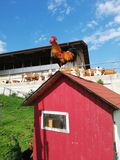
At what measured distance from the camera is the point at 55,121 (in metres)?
12.1

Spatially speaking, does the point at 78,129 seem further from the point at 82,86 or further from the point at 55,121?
the point at 82,86

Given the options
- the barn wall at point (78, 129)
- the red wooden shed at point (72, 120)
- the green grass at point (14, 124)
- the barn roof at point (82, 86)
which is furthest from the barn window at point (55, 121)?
the green grass at point (14, 124)

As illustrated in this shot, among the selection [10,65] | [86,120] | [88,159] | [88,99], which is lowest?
[88,159]

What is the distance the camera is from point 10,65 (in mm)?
35562

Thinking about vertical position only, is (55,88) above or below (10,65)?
below

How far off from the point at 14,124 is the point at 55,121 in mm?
6658

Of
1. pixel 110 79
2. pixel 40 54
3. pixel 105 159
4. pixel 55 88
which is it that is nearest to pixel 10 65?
pixel 40 54

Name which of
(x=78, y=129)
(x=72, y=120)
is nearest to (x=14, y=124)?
(x=72, y=120)

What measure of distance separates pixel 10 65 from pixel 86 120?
2582cm

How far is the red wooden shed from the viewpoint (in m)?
10.7

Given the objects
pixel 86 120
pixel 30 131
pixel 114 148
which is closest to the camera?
pixel 114 148

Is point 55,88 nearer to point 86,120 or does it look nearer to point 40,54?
point 86,120

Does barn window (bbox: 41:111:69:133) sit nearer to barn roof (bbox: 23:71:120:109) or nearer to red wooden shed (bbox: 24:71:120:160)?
red wooden shed (bbox: 24:71:120:160)

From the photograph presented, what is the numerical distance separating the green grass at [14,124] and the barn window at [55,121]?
1.46m
